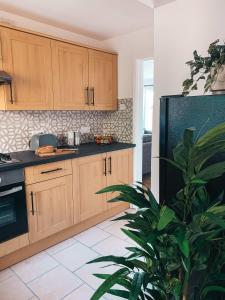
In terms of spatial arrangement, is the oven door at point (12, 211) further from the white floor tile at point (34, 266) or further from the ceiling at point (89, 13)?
the ceiling at point (89, 13)

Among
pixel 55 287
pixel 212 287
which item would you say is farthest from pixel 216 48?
pixel 55 287

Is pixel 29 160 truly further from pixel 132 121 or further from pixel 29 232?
pixel 132 121

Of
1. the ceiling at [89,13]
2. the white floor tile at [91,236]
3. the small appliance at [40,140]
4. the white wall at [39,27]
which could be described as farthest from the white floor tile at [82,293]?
the white wall at [39,27]

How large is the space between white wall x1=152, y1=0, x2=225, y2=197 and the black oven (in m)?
1.18

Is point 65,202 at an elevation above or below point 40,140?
below

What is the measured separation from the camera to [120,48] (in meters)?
3.02

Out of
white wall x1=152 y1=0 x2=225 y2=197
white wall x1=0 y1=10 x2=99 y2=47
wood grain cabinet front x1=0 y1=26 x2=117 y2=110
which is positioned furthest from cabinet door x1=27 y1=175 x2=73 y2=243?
white wall x1=0 y1=10 x2=99 y2=47

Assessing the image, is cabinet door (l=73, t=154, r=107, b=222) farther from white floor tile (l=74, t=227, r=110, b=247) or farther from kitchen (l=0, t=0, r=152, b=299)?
white floor tile (l=74, t=227, r=110, b=247)

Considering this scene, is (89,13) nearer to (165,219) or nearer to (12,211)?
(12,211)

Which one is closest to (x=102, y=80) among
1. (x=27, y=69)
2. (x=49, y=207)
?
(x=27, y=69)

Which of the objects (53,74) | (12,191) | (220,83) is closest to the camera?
(220,83)

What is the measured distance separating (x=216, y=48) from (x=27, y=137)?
2.12 metres

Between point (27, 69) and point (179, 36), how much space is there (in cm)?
146

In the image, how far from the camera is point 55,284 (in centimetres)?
177
